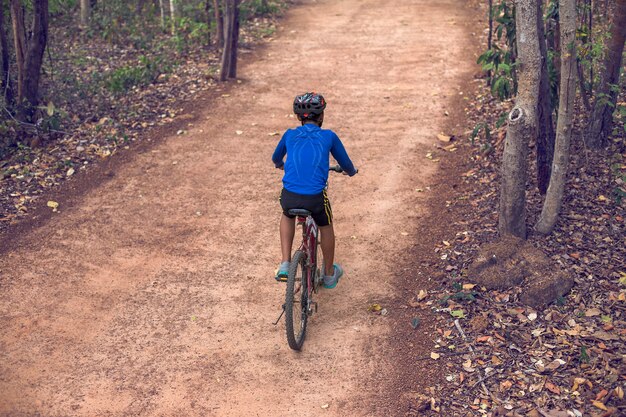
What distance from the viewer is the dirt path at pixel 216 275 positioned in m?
6.14

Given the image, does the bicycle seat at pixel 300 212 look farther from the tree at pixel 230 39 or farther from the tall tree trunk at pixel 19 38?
the tree at pixel 230 39

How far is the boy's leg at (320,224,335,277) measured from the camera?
22.2 feet

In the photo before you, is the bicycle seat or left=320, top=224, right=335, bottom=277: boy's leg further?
left=320, top=224, right=335, bottom=277: boy's leg

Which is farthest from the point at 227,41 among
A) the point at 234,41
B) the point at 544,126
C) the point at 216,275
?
the point at 544,126

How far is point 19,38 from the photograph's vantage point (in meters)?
10.9

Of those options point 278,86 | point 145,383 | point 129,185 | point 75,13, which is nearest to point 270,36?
point 278,86

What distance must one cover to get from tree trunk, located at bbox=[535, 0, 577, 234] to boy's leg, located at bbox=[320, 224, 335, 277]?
232 cm

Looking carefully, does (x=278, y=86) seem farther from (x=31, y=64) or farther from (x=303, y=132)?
(x=303, y=132)

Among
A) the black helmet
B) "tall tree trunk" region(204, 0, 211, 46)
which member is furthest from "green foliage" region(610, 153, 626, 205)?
"tall tree trunk" region(204, 0, 211, 46)

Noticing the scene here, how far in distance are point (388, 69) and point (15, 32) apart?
21.2 ft

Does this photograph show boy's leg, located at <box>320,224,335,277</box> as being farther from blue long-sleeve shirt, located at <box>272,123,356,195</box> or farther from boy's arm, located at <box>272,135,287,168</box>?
boy's arm, located at <box>272,135,287,168</box>

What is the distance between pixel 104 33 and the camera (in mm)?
15500

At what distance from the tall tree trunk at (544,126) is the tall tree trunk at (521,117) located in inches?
21.5

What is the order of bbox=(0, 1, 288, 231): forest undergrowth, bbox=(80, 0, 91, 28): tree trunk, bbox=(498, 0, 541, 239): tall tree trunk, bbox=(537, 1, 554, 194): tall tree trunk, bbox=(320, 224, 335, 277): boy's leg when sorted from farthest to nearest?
1. bbox=(80, 0, 91, 28): tree trunk
2. bbox=(0, 1, 288, 231): forest undergrowth
3. bbox=(537, 1, 554, 194): tall tree trunk
4. bbox=(498, 0, 541, 239): tall tree trunk
5. bbox=(320, 224, 335, 277): boy's leg
